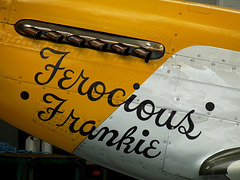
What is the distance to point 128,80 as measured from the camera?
321 cm

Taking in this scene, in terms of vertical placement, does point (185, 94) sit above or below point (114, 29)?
below

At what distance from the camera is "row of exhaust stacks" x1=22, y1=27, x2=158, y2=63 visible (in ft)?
10.5

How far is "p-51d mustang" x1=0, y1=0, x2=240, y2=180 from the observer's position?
3150mm

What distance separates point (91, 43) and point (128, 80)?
0.45 metres

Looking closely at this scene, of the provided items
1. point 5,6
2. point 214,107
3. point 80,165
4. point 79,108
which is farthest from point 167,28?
point 80,165

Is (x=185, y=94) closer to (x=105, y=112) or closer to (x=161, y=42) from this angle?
(x=161, y=42)

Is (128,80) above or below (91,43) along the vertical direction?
below

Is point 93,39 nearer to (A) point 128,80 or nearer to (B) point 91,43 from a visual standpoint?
(B) point 91,43

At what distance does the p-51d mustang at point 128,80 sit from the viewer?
315cm

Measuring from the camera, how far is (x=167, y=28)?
327 cm

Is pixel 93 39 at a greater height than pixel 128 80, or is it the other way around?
pixel 93 39

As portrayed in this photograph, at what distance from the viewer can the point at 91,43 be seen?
322 cm

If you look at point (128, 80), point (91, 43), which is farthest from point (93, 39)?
point (128, 80)

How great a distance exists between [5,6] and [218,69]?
194cm
